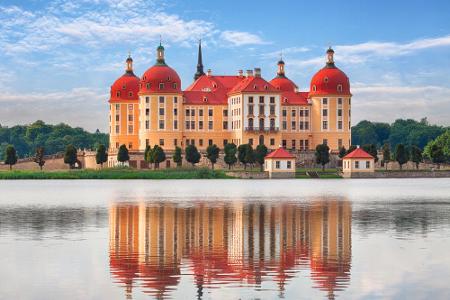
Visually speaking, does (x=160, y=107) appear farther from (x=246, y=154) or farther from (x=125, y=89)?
(x=246, y=154)

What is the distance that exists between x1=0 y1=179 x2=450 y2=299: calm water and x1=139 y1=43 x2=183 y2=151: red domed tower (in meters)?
72.0

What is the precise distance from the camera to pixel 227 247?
21484 millimetres

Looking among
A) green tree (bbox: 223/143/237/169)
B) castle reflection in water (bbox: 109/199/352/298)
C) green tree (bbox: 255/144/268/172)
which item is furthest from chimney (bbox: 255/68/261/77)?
castle reflection in water (bbox: 109/199/352/298)

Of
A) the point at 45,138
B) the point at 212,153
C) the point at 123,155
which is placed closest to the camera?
the point at 212,153

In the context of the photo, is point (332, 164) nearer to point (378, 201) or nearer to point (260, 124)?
point (260, 124)

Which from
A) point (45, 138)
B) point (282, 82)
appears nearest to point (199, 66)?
point (282, 82)

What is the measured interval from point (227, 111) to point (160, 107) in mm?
8988

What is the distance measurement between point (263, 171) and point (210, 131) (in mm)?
18472

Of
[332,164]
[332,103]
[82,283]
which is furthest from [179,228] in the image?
[332,103]

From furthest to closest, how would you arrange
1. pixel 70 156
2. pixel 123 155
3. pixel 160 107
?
pixel 160 107, pixel 70 156, pixel 123 155

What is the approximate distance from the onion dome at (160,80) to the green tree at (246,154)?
16.4 m

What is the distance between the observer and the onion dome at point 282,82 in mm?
115188

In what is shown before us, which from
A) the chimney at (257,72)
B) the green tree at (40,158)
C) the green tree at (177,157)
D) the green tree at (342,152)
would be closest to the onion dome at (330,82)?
the chimney at (257,72)

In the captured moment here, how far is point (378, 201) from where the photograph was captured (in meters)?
43.7
